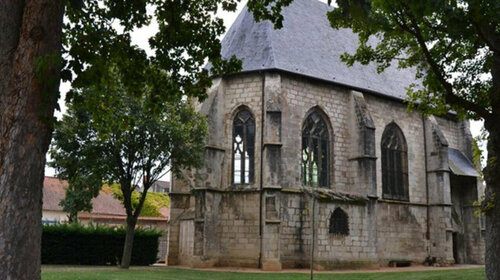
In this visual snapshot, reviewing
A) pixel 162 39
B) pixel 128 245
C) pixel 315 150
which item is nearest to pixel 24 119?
pixel 162 39

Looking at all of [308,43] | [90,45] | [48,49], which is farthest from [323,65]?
[48,49]

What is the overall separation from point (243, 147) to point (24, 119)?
1576 centimetres

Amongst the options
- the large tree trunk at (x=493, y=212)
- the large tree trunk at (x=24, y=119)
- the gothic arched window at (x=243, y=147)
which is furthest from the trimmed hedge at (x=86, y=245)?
the large tree trunk at (x=24, y=119)

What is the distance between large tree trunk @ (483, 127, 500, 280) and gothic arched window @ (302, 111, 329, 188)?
11406mm

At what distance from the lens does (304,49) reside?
73.9ft

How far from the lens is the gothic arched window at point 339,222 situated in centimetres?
2002

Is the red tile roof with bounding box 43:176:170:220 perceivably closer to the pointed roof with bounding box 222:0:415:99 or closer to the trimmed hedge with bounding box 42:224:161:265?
the trimmed hedge with bounding box 42:224:161:265

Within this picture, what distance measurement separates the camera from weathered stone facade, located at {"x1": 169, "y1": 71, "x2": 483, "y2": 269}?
19016 mm

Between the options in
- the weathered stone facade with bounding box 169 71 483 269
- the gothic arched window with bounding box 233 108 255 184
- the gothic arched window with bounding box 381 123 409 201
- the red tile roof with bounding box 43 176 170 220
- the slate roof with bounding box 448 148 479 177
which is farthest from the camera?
the red tile roof with bounding box 43 176 170 220

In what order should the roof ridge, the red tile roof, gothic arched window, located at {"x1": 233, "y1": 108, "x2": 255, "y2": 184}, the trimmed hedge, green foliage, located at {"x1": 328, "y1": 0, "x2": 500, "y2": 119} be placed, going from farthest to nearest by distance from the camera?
the red tile roof < the roof ridge < gothic arched window, located at {"x1": 233, "y1": 108, "x2": 255, "y2": 184} < the trimmed hedge < green foliage, located at {"x1": 328, "y1": 0, "x2": 500, "y2": 119}

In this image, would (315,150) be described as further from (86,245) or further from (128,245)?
(86,245)

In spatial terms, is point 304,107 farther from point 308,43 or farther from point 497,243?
point 497,243

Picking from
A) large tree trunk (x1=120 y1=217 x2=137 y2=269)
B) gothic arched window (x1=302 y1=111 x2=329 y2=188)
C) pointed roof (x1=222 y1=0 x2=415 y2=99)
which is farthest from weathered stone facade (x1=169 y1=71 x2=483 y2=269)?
large tree trunk (x1=120 y1=217 x2=137 y2=269)

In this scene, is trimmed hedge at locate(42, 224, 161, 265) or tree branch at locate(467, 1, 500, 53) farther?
trimmed hedge at locate(42, 224, 161, 265)
